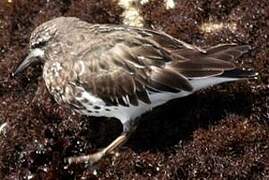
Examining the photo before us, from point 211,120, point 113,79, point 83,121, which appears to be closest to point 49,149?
point 83,121

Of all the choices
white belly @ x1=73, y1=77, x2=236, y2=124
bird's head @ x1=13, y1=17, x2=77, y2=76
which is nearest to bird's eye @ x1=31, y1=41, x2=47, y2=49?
bird's head @ x1=13, y1=17, x2=77, y2=76

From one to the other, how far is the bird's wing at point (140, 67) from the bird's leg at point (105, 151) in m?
0.31

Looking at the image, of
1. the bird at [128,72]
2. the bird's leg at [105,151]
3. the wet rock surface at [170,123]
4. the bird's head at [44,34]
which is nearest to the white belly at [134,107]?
the bird at [128,72]

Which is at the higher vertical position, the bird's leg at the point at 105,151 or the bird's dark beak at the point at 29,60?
the bird's dark beak at the point at 29,60

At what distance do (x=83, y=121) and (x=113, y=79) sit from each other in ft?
2.10

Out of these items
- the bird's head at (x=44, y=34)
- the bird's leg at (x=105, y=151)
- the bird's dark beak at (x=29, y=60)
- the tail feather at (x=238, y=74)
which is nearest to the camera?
the tail feather at (x=238, y=74)

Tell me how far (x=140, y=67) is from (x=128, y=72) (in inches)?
3.7

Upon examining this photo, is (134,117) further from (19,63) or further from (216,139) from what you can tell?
(19,63)

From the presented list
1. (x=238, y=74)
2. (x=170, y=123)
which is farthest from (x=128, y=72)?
(x=238, y=74)

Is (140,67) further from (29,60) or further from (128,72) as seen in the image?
(29,60)

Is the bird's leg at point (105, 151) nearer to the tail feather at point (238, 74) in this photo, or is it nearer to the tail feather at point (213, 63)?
the tail feather at point (213, 63)

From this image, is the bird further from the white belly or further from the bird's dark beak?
the bird's dark beak

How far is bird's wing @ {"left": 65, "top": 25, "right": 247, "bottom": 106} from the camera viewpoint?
5309mm

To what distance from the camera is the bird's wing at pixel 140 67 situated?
531 centimetres
